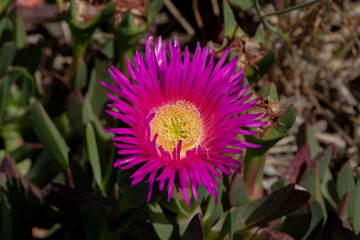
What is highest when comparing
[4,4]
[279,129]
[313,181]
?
[4,4]

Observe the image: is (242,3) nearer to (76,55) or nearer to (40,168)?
(76,55)

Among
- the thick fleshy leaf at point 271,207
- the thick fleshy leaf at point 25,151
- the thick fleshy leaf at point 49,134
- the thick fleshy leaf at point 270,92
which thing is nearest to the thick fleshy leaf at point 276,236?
the thick fleshy leaf at point 271,207

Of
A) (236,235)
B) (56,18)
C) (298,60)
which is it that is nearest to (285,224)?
(236,235)

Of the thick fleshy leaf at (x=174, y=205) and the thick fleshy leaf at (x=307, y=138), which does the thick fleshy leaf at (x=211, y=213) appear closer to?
the thick fleshy leaf at (x=174, y=205)

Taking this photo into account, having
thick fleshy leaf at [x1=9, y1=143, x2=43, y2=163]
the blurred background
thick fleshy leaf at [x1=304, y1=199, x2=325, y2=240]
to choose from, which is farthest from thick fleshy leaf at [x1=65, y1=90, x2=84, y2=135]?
thick fleshy leaf at [x1=304, y1=199, x2=325, y2=240]

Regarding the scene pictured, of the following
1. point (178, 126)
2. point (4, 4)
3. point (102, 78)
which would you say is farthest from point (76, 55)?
point (178, 126)
